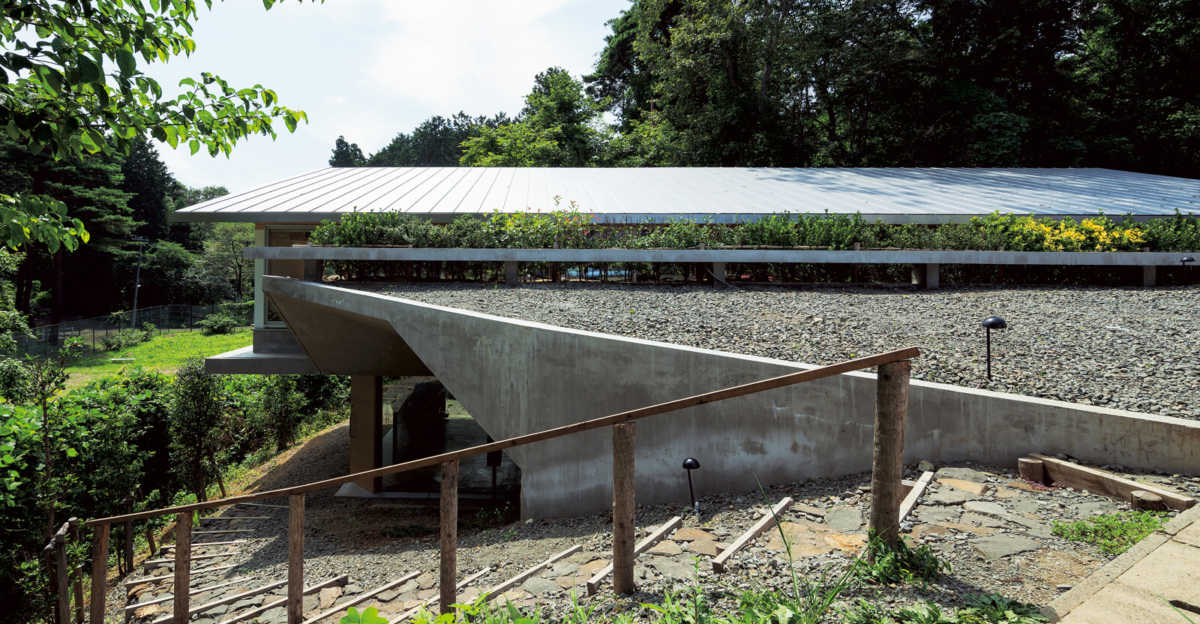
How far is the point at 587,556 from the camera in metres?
3.60

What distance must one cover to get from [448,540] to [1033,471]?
12.0 ft

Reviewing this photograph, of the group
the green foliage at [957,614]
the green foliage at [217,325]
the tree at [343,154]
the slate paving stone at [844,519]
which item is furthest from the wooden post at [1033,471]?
the tree at [343,154]

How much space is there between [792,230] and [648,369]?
16.4ft

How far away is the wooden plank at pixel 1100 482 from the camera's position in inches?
110

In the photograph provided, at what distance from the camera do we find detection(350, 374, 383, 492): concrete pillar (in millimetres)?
10336

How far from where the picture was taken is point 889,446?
2373mm

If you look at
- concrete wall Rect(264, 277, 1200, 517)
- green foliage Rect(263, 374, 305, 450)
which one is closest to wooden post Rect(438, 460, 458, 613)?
concrete wall Rect(264, 277, 1200, 517)

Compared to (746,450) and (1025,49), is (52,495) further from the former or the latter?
(1025,49)

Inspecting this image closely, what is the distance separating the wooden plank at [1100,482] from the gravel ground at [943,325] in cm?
68

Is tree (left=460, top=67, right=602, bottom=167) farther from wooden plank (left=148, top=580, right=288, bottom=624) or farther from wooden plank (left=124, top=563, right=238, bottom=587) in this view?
wooden plank (left=148, top=580, right=288, bottom=624)

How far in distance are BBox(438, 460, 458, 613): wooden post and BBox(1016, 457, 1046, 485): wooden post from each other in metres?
3.57

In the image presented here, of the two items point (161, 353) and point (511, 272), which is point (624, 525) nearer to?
point (511, 272)

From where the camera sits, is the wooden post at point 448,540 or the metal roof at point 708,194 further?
the metal roof at point 708,194

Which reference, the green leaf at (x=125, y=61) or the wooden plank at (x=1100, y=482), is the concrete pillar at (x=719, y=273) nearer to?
the wooden plank at (x=1100, y=482)
